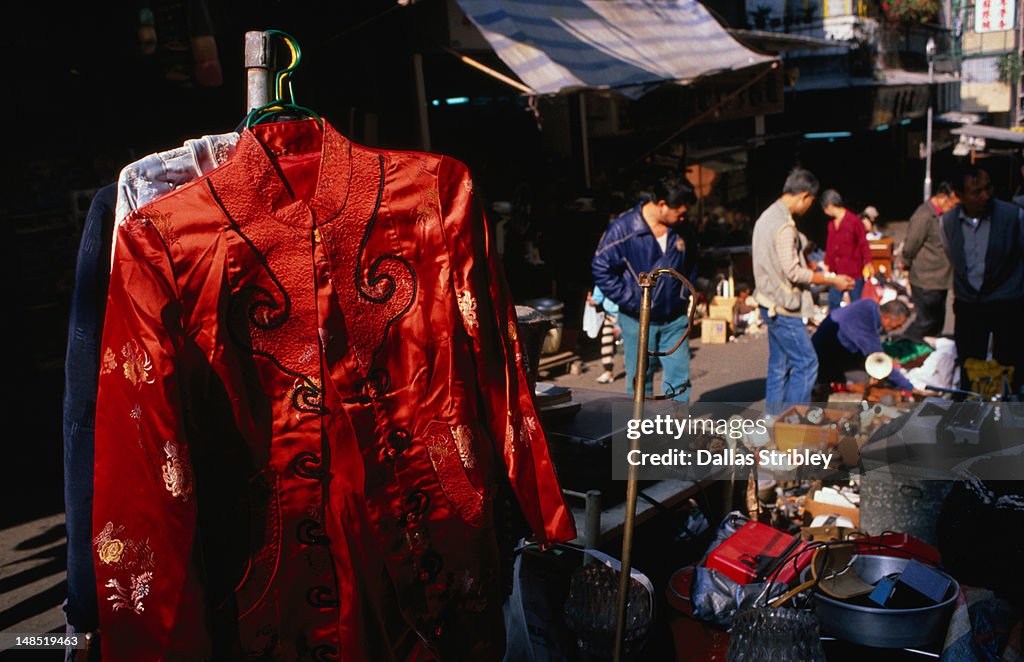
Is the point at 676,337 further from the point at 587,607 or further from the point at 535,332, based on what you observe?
the point at 587,607

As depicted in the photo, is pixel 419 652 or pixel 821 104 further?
pixel 821 104

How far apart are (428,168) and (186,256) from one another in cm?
65

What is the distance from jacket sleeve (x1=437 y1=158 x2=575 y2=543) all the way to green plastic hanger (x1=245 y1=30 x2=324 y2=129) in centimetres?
42

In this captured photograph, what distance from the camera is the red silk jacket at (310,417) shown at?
1769mm

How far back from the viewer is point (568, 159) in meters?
11.1

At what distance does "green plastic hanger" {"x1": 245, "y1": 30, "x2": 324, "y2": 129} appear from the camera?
215 centimetres

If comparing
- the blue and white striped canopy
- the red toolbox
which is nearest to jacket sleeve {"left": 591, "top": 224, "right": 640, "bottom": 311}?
the blue and white striped canopy

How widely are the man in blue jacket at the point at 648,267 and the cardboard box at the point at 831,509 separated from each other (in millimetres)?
1261

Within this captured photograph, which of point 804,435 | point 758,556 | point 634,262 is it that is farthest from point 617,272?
point 758,556

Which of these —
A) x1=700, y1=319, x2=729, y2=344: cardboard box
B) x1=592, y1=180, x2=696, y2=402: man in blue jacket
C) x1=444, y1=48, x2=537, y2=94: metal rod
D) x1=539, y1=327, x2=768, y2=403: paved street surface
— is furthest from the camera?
x1=700, y1=319, x2=729, y2=344: cardboard box

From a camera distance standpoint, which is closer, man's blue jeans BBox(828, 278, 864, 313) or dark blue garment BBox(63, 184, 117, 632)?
dark blue garment BBox(63, 184, 117, 632)

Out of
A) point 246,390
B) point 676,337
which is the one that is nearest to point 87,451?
point 246,390

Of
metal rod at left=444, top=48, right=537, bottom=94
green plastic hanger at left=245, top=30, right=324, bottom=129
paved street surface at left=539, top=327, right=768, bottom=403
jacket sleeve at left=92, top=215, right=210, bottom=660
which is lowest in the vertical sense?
paved street surface at left=539, top=327, right=768, bottom=403

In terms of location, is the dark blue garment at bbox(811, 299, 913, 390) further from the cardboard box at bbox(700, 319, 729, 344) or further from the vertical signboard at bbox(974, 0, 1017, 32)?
the vertical signboard at bbox(974, 0, 1017, 32)
